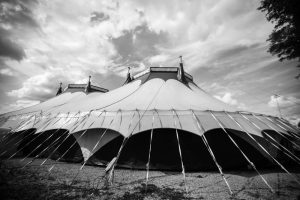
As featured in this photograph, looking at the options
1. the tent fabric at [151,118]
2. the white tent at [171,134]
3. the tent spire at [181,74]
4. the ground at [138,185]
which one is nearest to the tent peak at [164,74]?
the tent spire at [181,74]

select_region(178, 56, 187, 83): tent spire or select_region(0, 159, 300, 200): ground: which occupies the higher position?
select_region(178, 56, 187, 83): tent spire

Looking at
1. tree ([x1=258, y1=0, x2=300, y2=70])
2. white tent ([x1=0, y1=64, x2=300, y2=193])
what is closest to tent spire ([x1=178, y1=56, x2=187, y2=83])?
white tent ([x1=0, y1=64, x2=300, y2=193])

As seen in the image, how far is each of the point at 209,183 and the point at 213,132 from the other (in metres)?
2.04

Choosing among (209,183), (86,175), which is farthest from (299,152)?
(86,175)

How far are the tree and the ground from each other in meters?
7.04

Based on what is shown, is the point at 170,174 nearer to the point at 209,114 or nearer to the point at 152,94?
the point at 209,114

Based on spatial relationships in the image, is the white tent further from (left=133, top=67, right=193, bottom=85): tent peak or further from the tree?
the tree

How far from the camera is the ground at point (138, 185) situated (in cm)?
362

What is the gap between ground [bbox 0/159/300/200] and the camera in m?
3.62

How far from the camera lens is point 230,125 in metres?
5.94

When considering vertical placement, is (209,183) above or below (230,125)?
below

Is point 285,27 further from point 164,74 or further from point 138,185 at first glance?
point 138,185

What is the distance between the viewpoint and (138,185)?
168 inches

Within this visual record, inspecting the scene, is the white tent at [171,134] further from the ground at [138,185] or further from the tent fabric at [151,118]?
the ground at [138,185]
